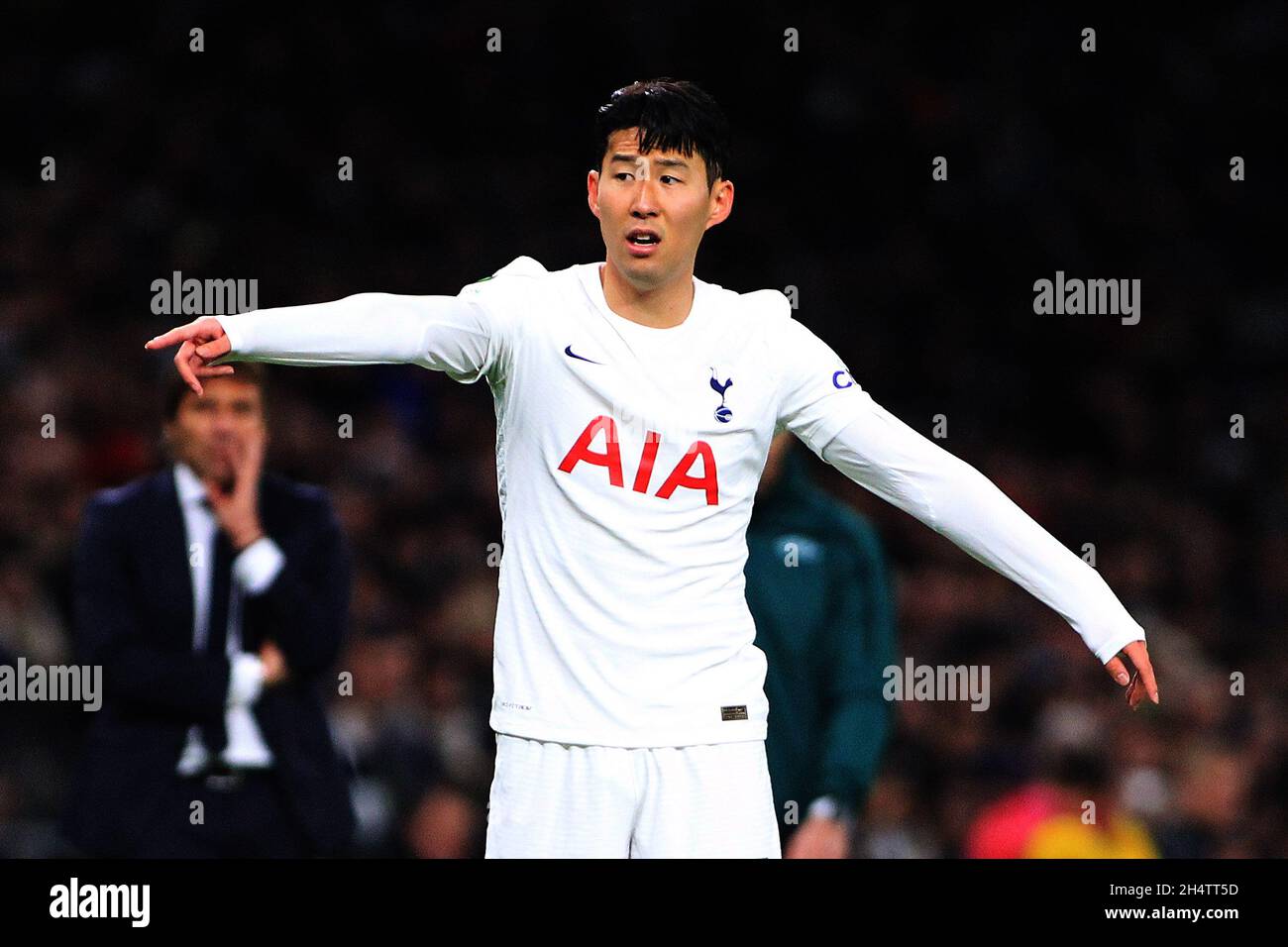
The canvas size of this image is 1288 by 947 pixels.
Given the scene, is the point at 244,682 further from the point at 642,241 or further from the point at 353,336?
the point at 642,241

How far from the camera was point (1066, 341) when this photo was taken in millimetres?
9180

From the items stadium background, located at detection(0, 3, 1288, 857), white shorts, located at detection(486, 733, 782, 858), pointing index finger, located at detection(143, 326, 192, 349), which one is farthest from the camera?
stadium background, located at detection(0, 3, 1288, 857)

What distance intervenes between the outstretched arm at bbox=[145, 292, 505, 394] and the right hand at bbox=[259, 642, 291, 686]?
1344 mm

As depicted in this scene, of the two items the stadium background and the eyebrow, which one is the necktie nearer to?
the eyebrow

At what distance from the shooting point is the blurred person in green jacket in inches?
181

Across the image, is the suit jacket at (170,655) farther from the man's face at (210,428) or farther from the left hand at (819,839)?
the left hand at (819,839)

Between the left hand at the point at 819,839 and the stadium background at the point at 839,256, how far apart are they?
2.49 m

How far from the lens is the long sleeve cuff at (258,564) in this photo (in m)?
4.56

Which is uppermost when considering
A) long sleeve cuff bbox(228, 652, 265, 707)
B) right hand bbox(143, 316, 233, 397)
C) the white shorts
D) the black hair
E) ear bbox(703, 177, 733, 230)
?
the black hair

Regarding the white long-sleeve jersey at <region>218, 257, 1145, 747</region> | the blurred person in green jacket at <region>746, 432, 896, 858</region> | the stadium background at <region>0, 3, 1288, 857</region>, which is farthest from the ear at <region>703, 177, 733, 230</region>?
the stadium background at <region>0, 3, 1288, 857</region>

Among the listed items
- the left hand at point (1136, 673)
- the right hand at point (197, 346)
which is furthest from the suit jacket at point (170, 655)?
the left hand at point (1136, 673)
